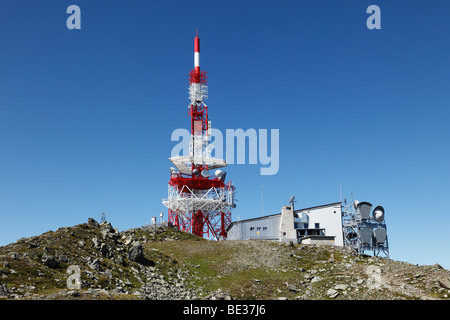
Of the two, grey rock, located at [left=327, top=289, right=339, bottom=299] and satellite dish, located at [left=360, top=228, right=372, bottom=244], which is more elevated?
satellite dish, located at [left=360, top=228, right=372, bottom=244]

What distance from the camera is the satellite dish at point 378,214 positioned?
67.7m

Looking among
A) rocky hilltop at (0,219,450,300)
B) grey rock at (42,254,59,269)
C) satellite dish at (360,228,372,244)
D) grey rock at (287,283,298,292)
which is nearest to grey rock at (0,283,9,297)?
rocky hilltop at (0,219,450,300)

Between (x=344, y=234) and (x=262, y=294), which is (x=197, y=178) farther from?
(x=262, y=294)

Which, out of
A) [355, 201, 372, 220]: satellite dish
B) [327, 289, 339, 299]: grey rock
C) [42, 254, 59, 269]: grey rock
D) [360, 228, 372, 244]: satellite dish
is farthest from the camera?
[355, 201, 372, 220]: satellite dish

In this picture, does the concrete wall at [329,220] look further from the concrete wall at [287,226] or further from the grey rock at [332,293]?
the grey rock at [332,293]

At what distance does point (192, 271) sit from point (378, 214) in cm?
3262

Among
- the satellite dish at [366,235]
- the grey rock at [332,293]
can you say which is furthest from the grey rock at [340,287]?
the satellite dish at [366,235]

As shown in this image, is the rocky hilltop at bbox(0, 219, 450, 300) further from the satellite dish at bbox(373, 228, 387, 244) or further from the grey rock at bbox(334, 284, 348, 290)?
the satellite dish at bbox(373, 228, 387, 244)

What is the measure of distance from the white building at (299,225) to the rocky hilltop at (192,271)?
707 cm

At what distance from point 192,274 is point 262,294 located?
9.32 m

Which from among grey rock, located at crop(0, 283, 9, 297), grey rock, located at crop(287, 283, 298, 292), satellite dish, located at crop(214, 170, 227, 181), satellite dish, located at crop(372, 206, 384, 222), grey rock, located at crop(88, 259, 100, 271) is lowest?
grey rock, located at crop(287, 283, 298, 292)

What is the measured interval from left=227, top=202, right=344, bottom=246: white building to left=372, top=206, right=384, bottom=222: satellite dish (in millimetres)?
5247

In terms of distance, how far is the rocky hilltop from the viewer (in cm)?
3728

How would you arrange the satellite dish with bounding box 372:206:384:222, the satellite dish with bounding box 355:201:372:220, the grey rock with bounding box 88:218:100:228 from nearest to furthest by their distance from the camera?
the grey rock with bounding box 88:218:100:228
the satellite dish with bounding box 355:201:372:220
the satellite dish with bounding box 372:206:384:222
